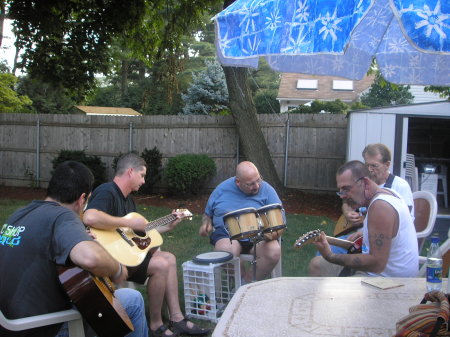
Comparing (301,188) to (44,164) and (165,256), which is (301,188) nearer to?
(44,164)

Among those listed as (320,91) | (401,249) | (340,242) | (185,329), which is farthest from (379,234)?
(320,91)

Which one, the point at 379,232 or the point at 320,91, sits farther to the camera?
the point at 320,91

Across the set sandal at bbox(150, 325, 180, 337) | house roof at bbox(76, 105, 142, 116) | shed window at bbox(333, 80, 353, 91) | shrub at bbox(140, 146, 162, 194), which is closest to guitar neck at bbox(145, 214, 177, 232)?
sandal at bbox(150, 325, 180, 337)

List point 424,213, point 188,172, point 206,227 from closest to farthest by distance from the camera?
point 206,227
point 424,213
point 188,172

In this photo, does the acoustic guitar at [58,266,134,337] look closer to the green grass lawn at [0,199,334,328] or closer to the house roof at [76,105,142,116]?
the green grass lawn at [0,199,334,328]

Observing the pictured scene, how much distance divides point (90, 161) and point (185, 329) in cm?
834

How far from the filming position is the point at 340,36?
2.09 metres

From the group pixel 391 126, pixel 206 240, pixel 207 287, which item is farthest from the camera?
pixel 391 126

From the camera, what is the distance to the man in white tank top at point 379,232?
2.84 meters

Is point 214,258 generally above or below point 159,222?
below

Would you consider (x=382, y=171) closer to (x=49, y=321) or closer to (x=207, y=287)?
(x=207, y=287)

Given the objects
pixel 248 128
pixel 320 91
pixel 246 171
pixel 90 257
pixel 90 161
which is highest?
pixel 320 91

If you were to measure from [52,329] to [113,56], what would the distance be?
1104 cm

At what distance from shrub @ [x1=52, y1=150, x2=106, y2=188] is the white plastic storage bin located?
7.68 meters
